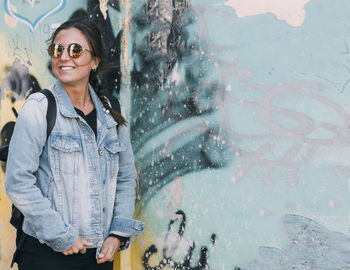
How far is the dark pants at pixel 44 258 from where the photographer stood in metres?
2.31

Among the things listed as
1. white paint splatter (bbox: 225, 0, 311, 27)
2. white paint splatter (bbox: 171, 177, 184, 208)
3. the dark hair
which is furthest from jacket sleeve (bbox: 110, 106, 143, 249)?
white paint splatter (bbox: 225, 0, 311, 27)

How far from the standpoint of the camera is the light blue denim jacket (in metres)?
2.20

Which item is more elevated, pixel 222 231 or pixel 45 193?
pixel 45 193

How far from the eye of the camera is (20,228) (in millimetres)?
2422

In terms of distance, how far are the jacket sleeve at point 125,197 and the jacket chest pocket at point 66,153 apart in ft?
1.22

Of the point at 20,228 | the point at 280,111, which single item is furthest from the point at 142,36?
the point at 20,228

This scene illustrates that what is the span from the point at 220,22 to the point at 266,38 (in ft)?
1.02

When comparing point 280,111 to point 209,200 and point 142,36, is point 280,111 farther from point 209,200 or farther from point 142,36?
point 142,36

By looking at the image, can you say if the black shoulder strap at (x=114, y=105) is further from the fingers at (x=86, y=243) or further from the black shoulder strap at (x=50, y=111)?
the fingers at (x=86, y=243)

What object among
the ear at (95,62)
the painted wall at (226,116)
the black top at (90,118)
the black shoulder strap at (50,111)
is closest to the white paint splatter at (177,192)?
the painted wall at (226,116)

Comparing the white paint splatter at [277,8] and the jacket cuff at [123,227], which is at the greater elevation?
the white paint splatter at [277,8]

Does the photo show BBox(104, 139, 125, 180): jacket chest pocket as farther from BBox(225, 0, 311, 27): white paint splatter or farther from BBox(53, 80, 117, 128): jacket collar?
BBox(225, 0, 311, 27): white paint splatter

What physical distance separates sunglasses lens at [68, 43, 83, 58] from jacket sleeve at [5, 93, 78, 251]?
0.35m

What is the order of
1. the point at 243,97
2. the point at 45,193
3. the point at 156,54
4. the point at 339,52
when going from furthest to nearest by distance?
1. the point at 156,54
2. the point at 243,97
3. the point at 339,52
4. the point at 45,193
